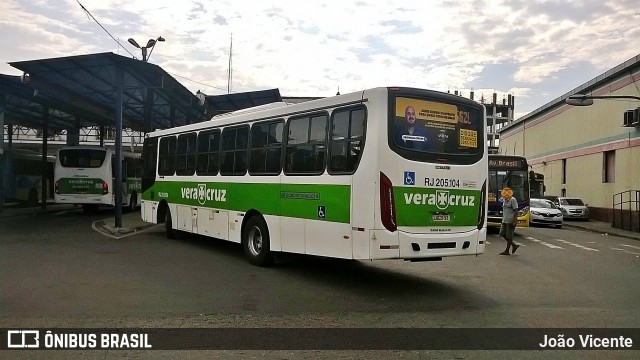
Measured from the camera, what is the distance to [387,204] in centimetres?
835

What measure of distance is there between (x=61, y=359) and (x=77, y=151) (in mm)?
21527

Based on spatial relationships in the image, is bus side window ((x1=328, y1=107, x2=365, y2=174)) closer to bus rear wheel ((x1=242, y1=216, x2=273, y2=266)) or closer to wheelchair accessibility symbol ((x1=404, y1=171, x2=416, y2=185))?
wheelchair accessibility symbol ((x1=404, y1=171, x2=416, y2=185))

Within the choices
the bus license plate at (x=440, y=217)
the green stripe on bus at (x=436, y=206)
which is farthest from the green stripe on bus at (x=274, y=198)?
the bus license plate at (x=440, y=217)

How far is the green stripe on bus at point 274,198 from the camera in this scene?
9.01 meters

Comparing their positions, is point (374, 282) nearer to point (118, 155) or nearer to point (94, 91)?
point (118, 155)

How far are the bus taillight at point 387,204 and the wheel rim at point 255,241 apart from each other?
3.59m

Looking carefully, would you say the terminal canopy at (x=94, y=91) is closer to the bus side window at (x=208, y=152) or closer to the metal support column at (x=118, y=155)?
the metal support column at (x=118, y=155)

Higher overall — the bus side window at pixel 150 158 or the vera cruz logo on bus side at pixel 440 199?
the bus side window at pixel 150 158

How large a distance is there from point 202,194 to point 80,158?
45.1 feet

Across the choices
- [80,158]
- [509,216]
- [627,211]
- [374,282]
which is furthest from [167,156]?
[627,211]

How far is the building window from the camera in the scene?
3272 cm

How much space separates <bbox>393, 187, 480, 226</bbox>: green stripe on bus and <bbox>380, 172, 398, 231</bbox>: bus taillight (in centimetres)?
9

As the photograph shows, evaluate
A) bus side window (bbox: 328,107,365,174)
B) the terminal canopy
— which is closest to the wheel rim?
bus side window (bbox: 328,107,365,174)

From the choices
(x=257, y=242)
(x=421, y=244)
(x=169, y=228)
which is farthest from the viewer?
(x=169, y=228)
